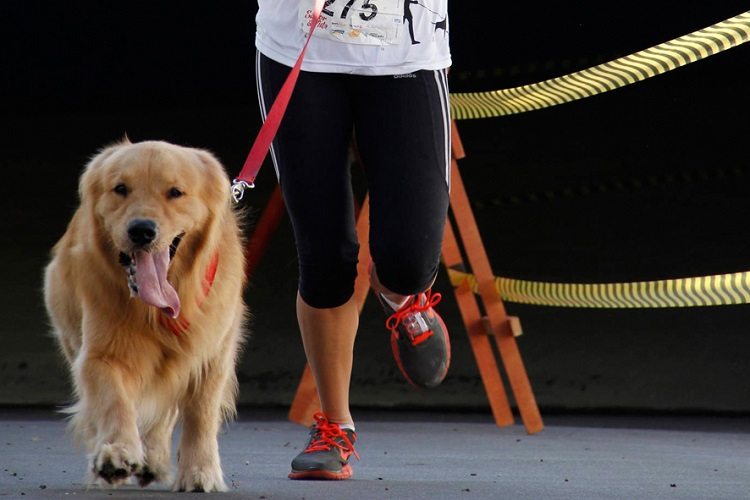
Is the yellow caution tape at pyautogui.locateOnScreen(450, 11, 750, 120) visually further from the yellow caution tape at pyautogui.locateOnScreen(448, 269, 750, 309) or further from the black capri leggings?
the black capri leggings

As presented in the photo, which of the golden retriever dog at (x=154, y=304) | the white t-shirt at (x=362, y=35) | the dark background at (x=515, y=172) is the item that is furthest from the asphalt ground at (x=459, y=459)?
the white t-shirt at (x=362, y=35)

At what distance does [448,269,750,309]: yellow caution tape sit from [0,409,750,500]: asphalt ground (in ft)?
1.46

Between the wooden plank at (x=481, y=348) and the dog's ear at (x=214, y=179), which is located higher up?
the dog's ear at (x=214, y=179)

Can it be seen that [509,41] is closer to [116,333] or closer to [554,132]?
[554,132]

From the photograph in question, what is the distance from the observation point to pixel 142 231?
279 centimetres

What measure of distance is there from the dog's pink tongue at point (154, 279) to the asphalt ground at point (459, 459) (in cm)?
42

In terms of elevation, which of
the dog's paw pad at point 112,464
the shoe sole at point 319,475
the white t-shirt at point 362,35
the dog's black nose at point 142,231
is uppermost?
the white t-shirt at point 362,35

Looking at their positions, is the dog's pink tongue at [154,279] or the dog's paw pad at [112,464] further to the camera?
the dog's pink tongue at [154,279]

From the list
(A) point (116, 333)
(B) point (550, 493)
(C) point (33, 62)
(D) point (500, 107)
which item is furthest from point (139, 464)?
(C) point (33, 62)

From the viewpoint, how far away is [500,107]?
4445 mm

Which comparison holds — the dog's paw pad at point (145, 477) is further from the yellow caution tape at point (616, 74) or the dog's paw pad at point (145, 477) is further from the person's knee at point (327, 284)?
the yellow caution tape at point (616, 74)

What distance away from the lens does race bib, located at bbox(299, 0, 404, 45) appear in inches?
114

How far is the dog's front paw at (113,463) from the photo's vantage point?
8.57 ft

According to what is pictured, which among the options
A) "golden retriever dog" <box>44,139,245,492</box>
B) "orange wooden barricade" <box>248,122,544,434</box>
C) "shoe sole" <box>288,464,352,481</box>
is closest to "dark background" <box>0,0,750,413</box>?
"orange wooden barricade" <box>248,122,544,434</box>
